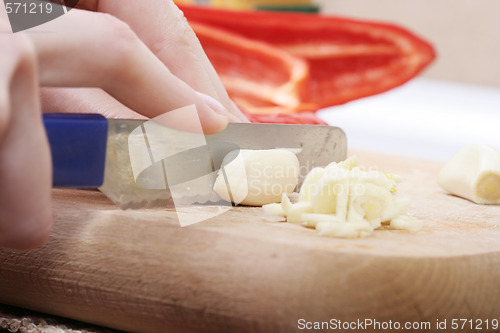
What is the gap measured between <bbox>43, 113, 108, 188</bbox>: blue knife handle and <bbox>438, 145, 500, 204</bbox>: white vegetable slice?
1.88 ft

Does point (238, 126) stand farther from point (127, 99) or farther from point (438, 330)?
point (438, 330)

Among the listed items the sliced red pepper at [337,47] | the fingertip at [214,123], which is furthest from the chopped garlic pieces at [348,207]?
the sliced red pepper at [337,47]

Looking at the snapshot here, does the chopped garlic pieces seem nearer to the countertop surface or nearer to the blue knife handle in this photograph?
the blue knife handle

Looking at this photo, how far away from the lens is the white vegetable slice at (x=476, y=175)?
34.1 inches

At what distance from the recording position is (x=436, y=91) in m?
2.27

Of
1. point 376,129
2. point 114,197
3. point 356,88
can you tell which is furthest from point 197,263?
point 356,88

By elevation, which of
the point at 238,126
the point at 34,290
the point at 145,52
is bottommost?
the point at 34,290

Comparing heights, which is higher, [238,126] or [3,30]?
[3,30]

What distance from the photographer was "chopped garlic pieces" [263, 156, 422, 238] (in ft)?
2.00

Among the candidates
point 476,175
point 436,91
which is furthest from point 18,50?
point 436,91

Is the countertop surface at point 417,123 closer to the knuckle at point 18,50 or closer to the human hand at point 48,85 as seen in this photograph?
the human hand at point 48,85

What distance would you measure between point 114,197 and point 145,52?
204 millimetres

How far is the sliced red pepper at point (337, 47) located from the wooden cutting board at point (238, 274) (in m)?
1.33

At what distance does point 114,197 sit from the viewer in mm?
695
